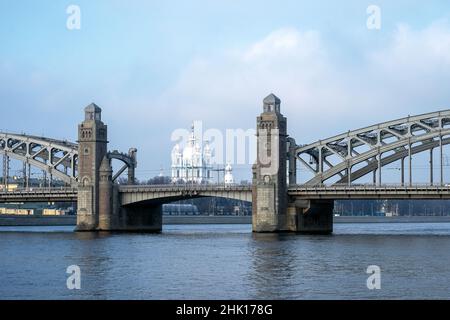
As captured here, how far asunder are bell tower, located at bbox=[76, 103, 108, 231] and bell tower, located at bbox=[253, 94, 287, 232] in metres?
20.6

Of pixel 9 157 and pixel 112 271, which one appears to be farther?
pixel 9 157

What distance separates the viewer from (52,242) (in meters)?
92.6

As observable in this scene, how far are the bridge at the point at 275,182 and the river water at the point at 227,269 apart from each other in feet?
58.0

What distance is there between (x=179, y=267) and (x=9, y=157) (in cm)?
7827

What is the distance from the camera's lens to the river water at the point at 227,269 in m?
49.9

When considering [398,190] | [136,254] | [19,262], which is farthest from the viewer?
[398,190]
